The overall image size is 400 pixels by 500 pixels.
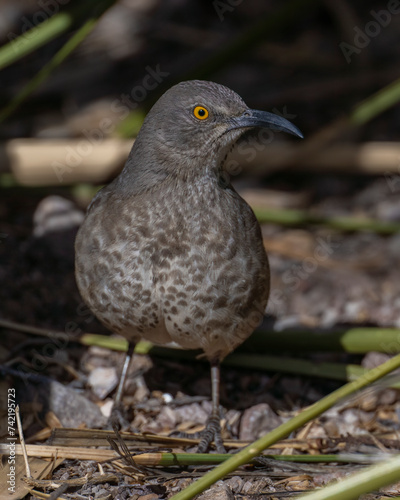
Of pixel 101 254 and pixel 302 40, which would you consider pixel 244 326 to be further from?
pixel 302 40

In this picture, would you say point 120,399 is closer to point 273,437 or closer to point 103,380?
point 103,380

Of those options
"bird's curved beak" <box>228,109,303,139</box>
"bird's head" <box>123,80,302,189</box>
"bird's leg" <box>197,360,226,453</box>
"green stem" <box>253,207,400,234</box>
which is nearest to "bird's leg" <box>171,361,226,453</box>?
"bird's leg" <box>197,360,226,453</box>

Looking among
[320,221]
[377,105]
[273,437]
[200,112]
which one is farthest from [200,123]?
[377,105]

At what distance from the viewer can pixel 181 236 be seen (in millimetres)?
3123

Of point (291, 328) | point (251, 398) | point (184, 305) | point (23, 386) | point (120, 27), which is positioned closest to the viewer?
point (184, 305)

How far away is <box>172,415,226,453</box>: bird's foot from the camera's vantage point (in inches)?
135

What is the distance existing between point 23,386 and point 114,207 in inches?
38.1

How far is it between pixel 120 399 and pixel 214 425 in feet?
1.52

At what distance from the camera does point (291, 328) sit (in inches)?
174

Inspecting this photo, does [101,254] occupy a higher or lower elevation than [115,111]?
lower

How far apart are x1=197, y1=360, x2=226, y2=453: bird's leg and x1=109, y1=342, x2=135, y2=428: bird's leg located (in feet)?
1.25

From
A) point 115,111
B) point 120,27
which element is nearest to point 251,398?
point 115,111

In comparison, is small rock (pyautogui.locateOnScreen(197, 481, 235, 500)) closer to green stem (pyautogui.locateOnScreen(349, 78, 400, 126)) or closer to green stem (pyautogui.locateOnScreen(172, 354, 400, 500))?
green stem (pyautogui.locateOnScreen(172, 354, 400, 500))

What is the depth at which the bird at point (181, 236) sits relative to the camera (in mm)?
3121
